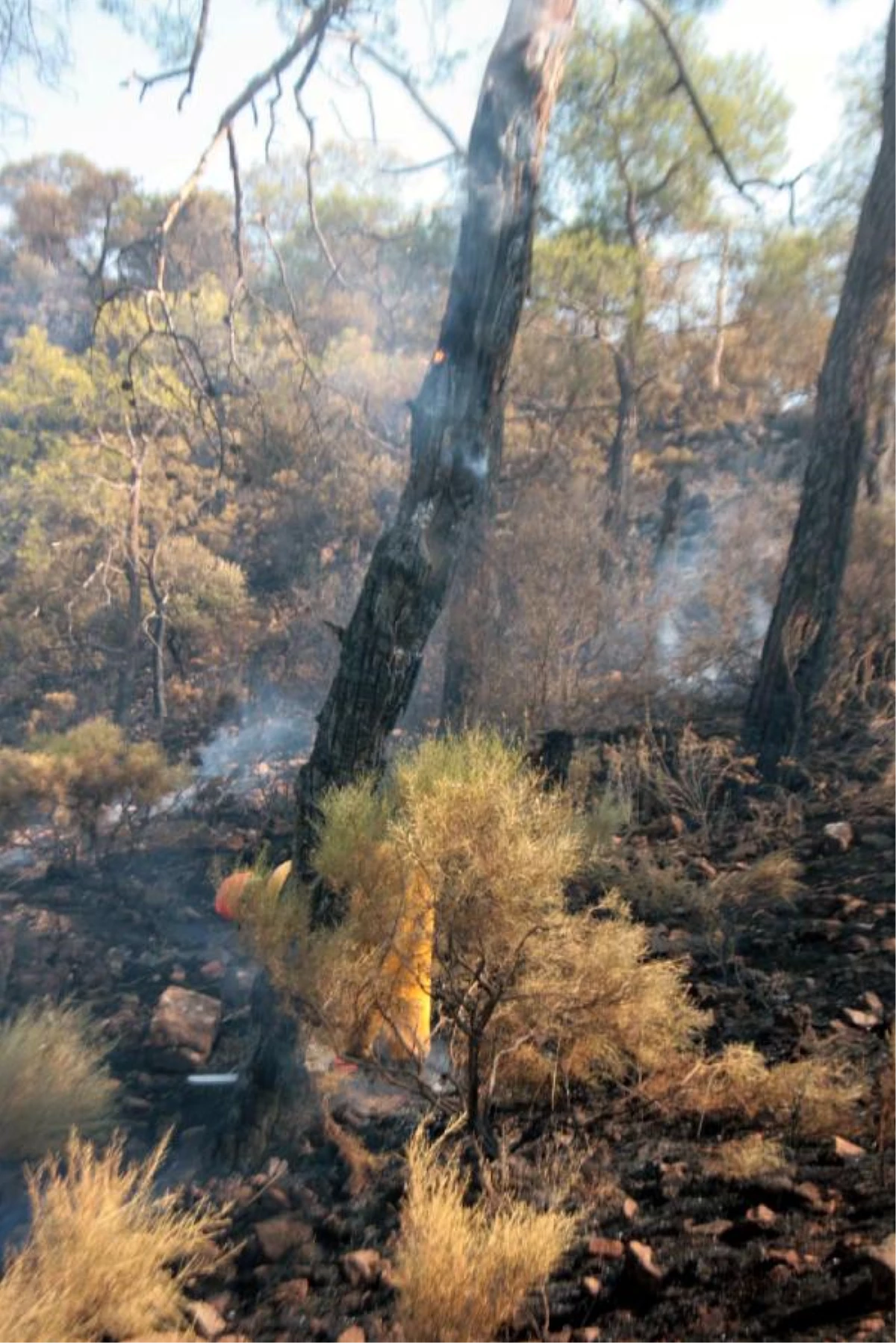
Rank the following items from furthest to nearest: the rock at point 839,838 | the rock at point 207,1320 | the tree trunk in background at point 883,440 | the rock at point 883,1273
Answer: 1. the tree trunk in background at point 883,440
2. the rock at point 839,838
3. the rock at point 207,1320
4. the rock at point 883,1273

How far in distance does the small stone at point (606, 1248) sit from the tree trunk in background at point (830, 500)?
5.37m

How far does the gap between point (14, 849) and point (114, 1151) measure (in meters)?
5.76

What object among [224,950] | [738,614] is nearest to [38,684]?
[224,950]

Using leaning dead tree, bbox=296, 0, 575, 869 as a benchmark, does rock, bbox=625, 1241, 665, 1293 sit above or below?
below

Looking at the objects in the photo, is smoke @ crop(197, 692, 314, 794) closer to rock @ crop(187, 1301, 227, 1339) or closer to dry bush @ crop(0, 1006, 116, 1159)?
dry bush @ crop(0, 1006, 116, 1159)

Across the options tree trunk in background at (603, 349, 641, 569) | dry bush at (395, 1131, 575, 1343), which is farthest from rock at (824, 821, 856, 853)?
tree trunk in background at (603, 349, 641, 569)

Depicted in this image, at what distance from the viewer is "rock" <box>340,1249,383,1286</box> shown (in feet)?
10.2

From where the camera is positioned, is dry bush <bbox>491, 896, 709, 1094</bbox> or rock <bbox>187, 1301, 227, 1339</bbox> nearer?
rock <bbox>187, 1301, 227, 1339</bbox>

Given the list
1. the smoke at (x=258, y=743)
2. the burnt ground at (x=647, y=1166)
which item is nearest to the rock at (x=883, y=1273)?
the burnt ground at (x=647, y=1166)

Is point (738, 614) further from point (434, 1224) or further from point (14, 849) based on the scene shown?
point (434, 1224)

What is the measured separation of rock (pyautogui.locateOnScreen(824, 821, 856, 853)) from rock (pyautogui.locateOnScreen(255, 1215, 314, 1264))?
4.13 m

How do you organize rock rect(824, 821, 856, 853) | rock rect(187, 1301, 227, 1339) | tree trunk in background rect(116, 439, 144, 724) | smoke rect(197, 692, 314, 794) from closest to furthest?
rock rect(187, 1301, 227, 1339) < rock rect(824, 821, 856, 853) < smoke rect(197, 692, 314, 794) < tree trunk in background rect(116, 439, 144, 724)

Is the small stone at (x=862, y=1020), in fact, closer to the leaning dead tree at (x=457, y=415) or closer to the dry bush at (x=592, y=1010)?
the dry bush at (x=592, y=1010)

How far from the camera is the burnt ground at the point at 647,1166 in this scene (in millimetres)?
2602
